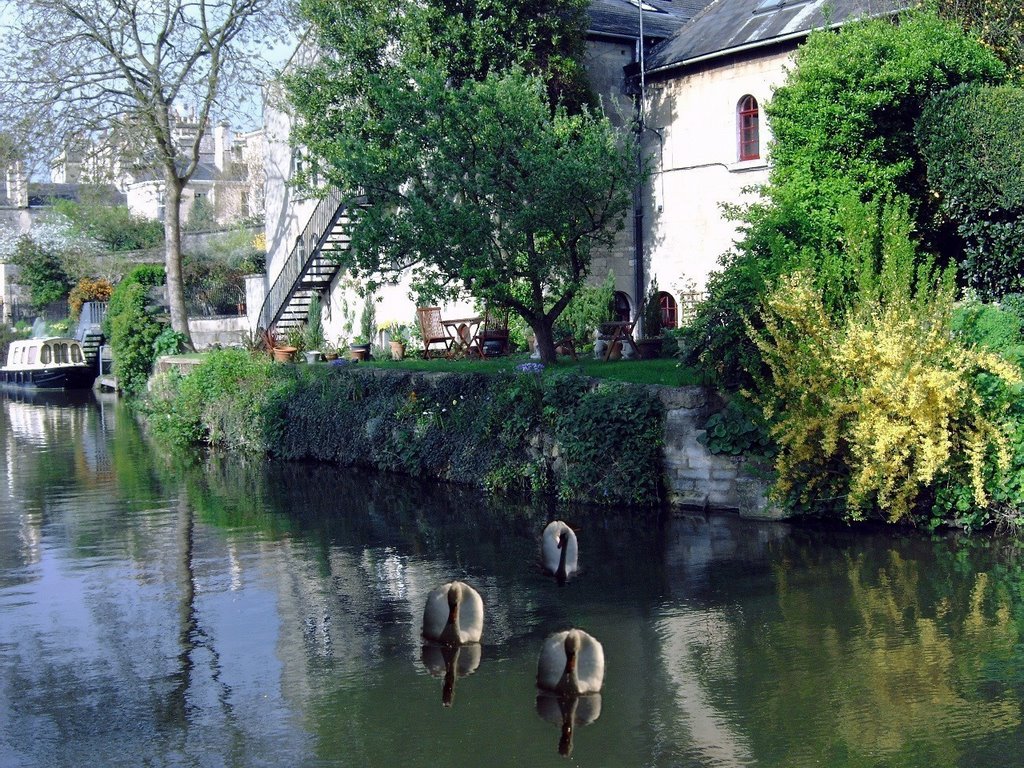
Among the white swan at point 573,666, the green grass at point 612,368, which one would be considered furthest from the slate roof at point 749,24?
the white swan at point 573,666

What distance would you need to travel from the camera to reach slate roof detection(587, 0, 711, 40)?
2447 cm

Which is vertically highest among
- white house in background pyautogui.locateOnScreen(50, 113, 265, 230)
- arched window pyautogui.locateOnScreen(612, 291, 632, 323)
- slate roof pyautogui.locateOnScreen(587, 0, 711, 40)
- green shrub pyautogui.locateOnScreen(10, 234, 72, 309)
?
white house in background pyautogui.locateOnScreen(50, 113, 265, 230)

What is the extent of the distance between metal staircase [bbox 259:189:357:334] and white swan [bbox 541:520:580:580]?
17.8 m

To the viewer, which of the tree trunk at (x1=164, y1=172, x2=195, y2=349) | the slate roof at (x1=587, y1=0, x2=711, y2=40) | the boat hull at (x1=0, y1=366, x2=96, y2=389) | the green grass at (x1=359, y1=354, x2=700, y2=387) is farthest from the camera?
the boat hull at (x1=0, y1=366, x2=96, y2=389)

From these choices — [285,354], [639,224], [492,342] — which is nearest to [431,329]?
[492,342]

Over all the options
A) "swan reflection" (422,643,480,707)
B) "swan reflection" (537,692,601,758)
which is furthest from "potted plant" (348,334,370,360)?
"swan reflection" (537,692,601,758)

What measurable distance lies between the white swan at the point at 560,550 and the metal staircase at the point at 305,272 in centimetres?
1777

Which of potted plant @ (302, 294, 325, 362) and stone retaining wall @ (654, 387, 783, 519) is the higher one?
potted plant @ (302, 294, 325, 362)

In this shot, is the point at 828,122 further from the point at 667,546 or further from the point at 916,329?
the point at 667,546

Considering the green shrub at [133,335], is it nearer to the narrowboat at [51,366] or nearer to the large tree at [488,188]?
the narrowboat at [51,366]

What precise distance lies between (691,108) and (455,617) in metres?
15.8

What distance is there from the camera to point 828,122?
1845 cm

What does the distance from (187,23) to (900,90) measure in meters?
20.1

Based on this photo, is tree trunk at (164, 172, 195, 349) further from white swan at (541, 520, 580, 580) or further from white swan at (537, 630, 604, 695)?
white swan at (537, 630, 604, 695)
